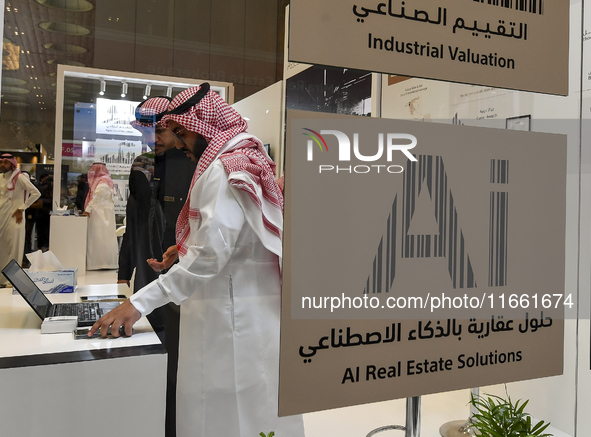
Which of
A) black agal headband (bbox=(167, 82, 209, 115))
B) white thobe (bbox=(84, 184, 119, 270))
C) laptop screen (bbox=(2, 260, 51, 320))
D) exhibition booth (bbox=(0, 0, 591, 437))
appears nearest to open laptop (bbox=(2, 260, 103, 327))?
laptop screen (bbox=(2, 260, 51, 320))

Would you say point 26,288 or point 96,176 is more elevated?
point 96,176

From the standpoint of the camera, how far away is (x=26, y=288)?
1.34 meters

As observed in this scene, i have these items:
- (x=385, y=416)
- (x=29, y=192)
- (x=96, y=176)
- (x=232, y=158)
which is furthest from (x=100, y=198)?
(x=385, y=416)

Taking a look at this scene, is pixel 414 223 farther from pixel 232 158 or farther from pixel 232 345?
pixel 232 345

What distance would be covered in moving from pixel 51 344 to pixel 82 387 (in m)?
0.17

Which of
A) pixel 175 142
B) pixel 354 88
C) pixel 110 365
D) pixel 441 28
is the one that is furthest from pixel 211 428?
pixel 441 28

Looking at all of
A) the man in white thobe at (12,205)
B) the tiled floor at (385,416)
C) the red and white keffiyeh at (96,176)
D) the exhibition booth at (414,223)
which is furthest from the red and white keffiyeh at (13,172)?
the tiled floor at (385,416)

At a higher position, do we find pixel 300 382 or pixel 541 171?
pixel 541 171

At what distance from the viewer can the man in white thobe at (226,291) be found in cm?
117

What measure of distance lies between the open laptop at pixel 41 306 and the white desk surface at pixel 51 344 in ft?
0.14

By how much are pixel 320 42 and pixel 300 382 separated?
1.63 ft

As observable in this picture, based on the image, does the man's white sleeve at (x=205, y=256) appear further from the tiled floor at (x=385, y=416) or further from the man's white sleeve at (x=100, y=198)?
the man's white sleeve at (x=100, y=198)

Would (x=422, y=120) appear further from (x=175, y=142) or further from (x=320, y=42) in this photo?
(x=175, y=142)

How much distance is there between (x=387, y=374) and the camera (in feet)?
2.47
